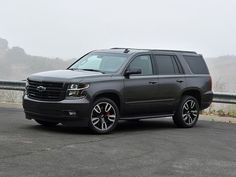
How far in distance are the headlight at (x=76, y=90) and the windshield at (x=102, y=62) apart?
1.04 meters

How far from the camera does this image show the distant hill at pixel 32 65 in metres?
26.2

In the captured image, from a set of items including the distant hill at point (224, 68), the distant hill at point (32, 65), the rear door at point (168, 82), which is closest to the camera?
the rear door at point (168, 82)

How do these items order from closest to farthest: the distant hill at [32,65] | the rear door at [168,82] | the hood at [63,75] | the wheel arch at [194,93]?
the hood at [63,75] < the rear door at [168,82] < the wheel arch at [194,93] < the distant hill at [32,65]

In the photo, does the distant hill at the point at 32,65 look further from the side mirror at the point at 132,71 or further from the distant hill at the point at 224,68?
the side mirror at the point at 132,71

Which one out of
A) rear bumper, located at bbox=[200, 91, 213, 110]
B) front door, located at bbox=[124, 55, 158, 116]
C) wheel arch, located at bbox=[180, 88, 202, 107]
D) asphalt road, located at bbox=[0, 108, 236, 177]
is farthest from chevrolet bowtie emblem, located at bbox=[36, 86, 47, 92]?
rear bumper, located at bbox=[200, 91, 213, 110]

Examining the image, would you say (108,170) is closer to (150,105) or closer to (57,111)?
(57,111)

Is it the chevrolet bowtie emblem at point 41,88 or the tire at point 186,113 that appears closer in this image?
the chevrolet bowtie emblem at point 41,88

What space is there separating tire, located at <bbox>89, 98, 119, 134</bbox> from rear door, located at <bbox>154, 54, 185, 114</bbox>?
1.46 meters

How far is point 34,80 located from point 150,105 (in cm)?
260

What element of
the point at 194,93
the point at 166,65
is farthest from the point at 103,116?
the point at 194,93

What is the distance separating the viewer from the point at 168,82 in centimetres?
1318

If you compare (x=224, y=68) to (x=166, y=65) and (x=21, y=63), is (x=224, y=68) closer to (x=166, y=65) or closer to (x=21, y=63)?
(x=21, y=63)

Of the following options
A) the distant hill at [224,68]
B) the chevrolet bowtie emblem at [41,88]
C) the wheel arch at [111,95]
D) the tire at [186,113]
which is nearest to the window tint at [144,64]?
the wheel arch at [111,95]

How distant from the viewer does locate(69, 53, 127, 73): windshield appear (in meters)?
12.4
